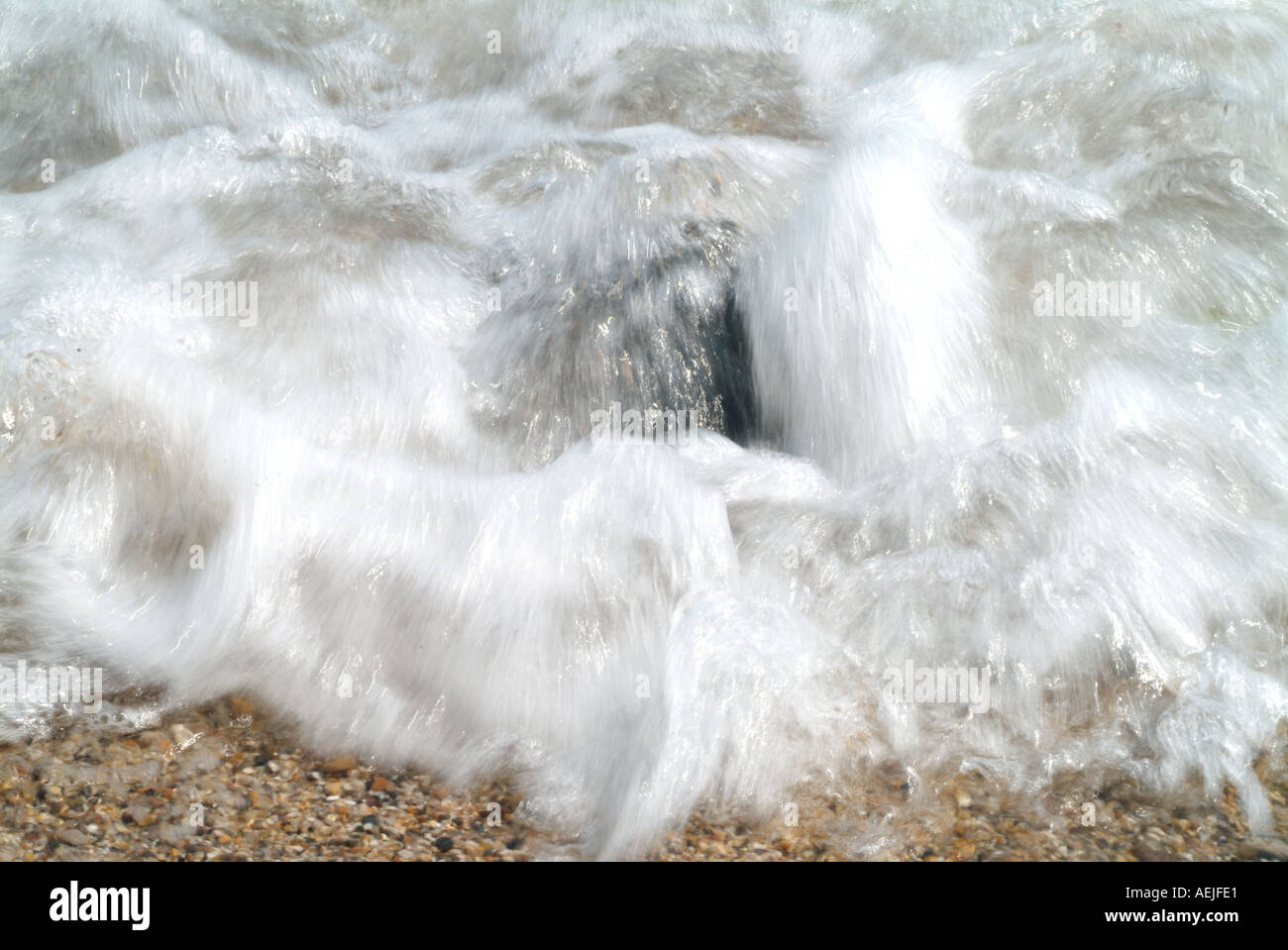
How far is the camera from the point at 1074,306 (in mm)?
4398

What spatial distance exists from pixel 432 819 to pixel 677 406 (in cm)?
185

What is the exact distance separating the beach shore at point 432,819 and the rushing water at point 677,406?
85 mm

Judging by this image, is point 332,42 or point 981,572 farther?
point 332,42

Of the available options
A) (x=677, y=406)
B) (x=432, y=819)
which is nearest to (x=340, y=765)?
(x=432, y=819)

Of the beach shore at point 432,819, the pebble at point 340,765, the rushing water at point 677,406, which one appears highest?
the rushing water at point 677,406

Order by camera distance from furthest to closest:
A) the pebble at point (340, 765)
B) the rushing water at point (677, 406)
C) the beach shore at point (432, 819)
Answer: the rushing water at point (677, 406), the pebble at point (340, 765), the beach shore at point (432, 819)

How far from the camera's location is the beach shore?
115 inches

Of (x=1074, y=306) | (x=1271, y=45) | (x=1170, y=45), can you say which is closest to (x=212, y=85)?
(x=1074, y=306)

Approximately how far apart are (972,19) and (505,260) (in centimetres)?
308

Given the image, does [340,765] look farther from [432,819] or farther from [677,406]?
[677,406]

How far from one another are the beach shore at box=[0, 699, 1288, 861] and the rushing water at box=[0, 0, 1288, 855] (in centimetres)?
8

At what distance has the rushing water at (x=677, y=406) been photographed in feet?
11.0
